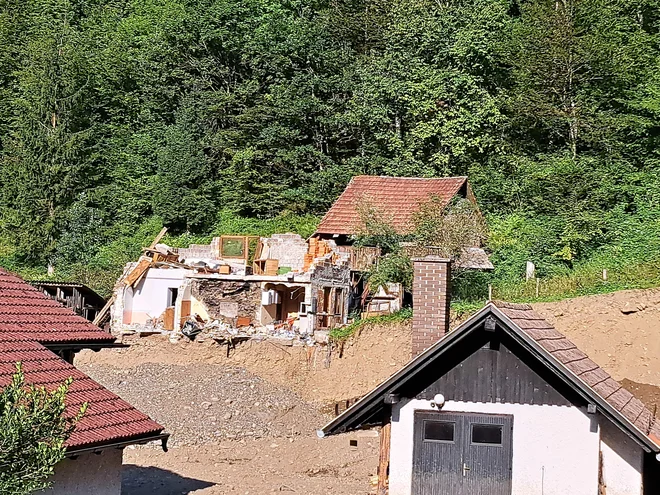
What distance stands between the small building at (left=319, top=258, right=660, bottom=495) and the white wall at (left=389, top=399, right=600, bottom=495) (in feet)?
0.05

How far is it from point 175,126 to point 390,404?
3985 cm

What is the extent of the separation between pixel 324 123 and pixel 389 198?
10537 mm

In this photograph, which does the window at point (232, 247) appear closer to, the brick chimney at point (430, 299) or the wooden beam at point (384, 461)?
the brick chimney at point (430, 299)

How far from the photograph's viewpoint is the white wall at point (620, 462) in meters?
12.9

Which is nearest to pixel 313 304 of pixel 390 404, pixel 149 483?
pixel 149 483

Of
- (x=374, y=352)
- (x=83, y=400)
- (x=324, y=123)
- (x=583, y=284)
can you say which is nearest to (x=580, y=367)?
(x=83, y=400)

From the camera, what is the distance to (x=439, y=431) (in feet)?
44.0

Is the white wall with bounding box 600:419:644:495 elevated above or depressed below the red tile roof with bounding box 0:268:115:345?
below

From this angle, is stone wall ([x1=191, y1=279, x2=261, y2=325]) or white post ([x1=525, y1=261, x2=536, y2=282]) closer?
stone wall ([x1=191, y1=279, x2=261, y2=325])

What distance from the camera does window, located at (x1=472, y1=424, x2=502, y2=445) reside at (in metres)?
13.2

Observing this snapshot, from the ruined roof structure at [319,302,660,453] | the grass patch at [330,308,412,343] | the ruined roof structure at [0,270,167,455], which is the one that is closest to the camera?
the ruined roof structure at [319,302,660,453]

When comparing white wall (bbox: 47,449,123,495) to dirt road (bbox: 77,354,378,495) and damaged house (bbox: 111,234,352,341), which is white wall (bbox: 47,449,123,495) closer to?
dirt road (bbox: 77,354,378,495)

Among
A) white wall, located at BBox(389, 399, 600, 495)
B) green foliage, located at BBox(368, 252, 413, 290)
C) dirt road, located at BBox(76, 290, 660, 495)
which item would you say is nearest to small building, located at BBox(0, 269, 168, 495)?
white wall, located at BBox(389, 399, 600, 495)

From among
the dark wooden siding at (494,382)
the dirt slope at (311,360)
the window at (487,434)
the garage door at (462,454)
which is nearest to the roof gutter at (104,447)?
the garage door at (462,454)
